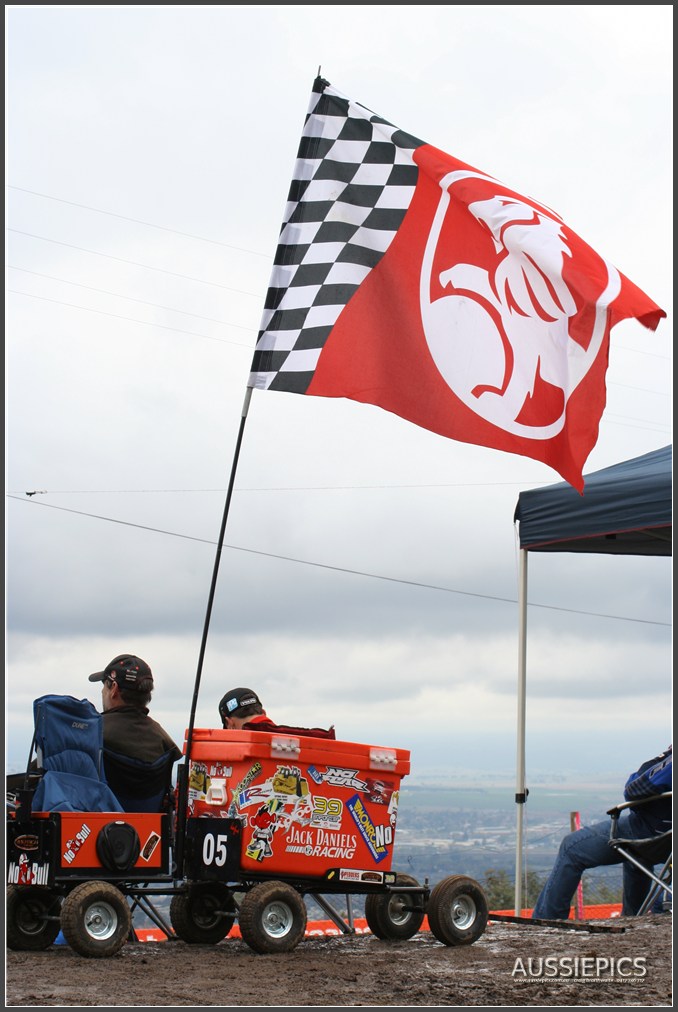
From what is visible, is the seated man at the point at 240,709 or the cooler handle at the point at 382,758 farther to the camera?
the seated man at the point at 240,709

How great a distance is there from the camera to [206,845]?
17.8 feet

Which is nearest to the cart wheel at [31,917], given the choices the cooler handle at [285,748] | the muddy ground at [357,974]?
the muddy ground at [357,974]

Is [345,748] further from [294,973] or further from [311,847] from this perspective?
[294,973]

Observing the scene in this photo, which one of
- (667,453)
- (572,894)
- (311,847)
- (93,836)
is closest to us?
(93,836)

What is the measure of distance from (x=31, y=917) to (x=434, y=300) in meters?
3.74

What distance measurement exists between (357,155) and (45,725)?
3444 mm

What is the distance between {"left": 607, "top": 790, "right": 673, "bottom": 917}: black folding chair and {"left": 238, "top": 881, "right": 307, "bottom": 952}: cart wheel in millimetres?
2651

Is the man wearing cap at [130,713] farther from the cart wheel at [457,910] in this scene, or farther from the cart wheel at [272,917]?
the cart wheel at [457,910]

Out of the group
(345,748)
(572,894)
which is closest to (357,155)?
(345,748)

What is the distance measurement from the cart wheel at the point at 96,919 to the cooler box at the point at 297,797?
63cm

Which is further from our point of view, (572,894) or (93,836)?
(572,894)

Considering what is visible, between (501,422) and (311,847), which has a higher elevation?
(501,422)

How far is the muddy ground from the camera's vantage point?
425cm

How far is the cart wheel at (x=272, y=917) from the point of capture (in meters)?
5.29
